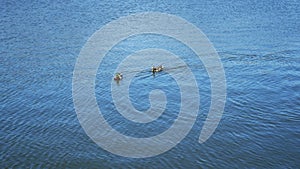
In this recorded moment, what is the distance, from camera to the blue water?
32.6 metres

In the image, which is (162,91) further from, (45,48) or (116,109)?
(45,48)

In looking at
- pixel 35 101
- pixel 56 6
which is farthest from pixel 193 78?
pixel 56 6

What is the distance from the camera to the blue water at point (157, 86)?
32.6m

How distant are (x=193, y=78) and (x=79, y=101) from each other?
13.5 meters

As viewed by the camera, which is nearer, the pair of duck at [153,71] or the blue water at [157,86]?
the blue water at [157,86]

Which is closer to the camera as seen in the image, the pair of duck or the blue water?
the blue water

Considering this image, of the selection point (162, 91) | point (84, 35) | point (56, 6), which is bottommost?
point (162, 91)

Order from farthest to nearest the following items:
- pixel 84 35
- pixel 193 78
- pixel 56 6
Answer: pixel 56 6 → pixel 84 35 → pixel 193 78

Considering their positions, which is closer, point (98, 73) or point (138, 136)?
point (138, 136)

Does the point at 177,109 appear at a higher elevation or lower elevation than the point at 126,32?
lower

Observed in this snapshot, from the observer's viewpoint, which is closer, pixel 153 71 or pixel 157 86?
pixel 157 86

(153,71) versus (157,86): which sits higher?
(153,71)

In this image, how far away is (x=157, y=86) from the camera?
44812mm

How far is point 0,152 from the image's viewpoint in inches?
1298
